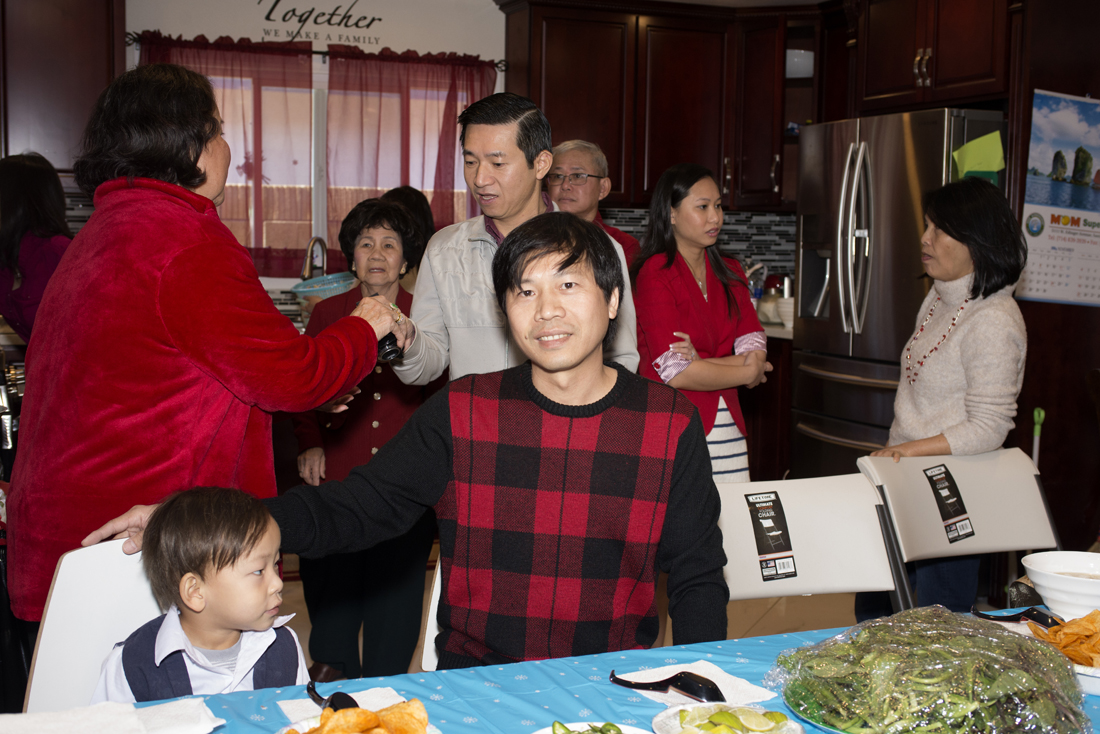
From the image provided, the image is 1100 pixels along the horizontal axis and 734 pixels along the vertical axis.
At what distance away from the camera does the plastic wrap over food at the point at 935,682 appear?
2.92 feet

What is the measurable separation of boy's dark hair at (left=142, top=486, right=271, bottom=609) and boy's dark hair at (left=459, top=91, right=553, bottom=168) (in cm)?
106

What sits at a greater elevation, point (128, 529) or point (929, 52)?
point (929, 52)

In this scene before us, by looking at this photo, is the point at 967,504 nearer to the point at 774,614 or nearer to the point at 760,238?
the point at 774,614

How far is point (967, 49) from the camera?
379cm

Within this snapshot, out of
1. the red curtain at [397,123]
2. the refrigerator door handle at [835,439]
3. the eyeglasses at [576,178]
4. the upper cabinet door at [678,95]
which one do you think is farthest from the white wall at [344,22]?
the refrigerator door handle at [835,439]

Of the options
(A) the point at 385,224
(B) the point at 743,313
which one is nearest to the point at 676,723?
(B) the point at 743,313

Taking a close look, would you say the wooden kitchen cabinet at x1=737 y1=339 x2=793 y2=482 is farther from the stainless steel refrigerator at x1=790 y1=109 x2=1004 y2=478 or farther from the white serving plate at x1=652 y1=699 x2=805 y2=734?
the white serving plate at x1=652 y1=699 x2=805 y2=734

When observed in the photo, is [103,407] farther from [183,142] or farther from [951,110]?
[951,110]

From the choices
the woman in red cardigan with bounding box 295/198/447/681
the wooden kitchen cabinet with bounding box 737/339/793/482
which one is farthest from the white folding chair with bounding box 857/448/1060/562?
the wooden kitchen cabinet with bounding box 737/339/793/482

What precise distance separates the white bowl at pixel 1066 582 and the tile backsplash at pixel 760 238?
4.28 meters

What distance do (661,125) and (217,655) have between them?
171 inches

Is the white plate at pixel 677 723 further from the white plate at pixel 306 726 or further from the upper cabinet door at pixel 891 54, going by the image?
the upper cabinet door at pixel 891 54

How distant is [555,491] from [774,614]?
228 cm

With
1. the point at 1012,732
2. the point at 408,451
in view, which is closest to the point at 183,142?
the point at 408,451
